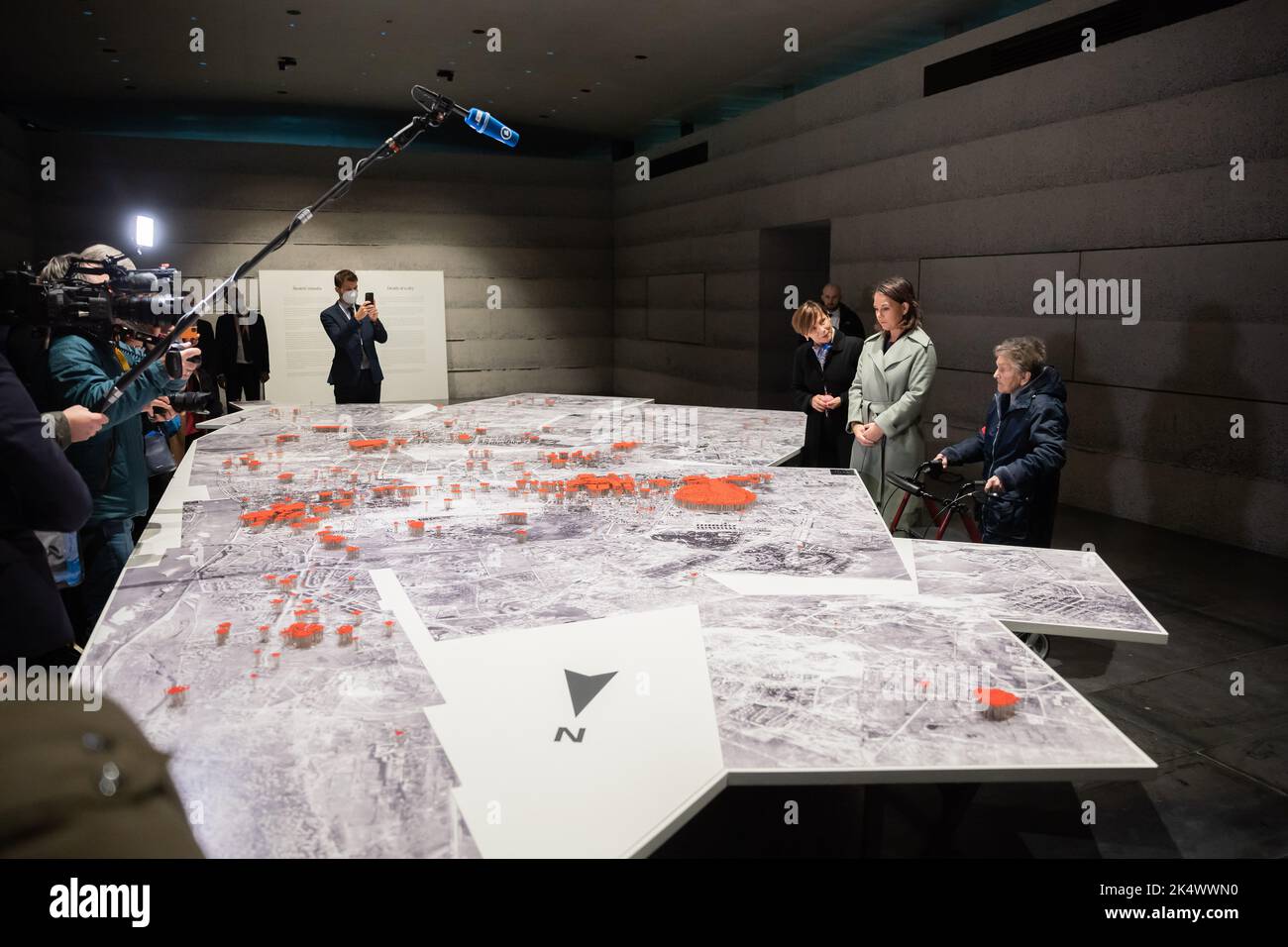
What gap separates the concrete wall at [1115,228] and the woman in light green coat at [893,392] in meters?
2.10

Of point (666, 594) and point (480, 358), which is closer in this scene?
point (666, 594)

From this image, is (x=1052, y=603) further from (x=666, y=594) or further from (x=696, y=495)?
(x=696, y=495)

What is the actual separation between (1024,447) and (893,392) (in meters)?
0.83

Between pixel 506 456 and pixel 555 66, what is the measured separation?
6.10 m

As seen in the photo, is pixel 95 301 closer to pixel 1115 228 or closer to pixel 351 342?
pixel 351 342

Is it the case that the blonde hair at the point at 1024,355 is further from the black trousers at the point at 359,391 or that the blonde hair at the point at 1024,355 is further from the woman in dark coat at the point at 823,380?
the black trousers at the point at 359,391

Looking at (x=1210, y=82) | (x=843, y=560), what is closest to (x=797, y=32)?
(x=1210, y=82)

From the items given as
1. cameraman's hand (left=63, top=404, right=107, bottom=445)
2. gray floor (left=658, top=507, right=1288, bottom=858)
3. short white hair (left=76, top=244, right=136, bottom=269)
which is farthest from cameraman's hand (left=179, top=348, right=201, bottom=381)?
gray floor (left=658, top=507, right=1288, bottom=858)

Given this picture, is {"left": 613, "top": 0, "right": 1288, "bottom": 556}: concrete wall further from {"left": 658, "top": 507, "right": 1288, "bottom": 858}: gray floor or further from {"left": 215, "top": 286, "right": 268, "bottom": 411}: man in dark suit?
{"left": 215, "top": 286, "right": 268, "bottom": 411}: man in dark suit

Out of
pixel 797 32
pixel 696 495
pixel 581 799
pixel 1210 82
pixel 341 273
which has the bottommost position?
pixel 581 799

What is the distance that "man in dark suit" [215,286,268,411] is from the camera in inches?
323

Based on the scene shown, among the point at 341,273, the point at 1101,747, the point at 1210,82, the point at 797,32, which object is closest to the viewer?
the point at 1101,747

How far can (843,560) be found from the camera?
2.28m

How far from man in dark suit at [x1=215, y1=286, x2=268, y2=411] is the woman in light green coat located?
621 centimetres
